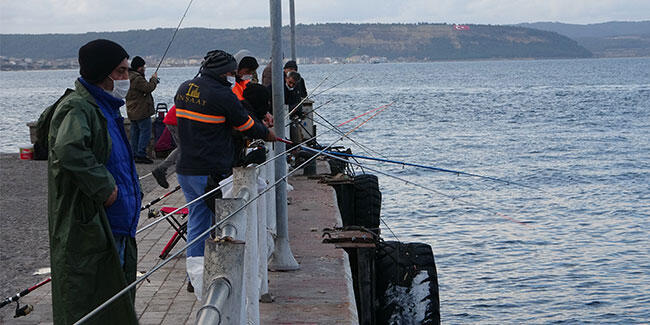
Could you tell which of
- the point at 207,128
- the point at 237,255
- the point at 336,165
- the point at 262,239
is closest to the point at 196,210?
the point at 207,128

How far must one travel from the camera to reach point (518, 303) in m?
12.6

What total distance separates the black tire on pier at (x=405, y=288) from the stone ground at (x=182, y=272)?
56 cm

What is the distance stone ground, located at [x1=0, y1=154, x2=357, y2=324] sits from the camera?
20.9 ft

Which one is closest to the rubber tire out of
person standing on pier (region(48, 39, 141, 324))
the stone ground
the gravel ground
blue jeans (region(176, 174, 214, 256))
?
the stone ground

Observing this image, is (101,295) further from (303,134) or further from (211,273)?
(303,134)

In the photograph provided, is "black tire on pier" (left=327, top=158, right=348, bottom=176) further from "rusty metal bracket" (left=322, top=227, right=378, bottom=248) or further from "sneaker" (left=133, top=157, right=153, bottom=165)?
"rusty metal bracket" (left=322, top=227, right=378, bottom=248)

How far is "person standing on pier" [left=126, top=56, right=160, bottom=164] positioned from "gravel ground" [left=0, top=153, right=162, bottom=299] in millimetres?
536

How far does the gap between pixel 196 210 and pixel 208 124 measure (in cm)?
65

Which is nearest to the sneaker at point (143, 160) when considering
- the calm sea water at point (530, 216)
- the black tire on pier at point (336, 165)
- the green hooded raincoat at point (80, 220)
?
the black tire on pier at point (336, 165)

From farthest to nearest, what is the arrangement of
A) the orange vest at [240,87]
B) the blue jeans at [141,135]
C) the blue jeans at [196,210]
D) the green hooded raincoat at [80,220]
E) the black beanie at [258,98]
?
the blue jeans at [141,135] → the orange vest at [240,87] → the black beanie at [258,98] → the blue jeans at [196,210] → the green hooded raincoat at [80,220]

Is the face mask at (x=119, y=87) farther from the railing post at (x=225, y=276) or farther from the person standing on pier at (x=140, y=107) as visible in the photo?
the person standing on pier at (x=140, y=107)

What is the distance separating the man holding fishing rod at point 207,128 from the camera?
645 centimetres

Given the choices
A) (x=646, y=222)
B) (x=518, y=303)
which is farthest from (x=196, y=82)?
(x=646, y=222)

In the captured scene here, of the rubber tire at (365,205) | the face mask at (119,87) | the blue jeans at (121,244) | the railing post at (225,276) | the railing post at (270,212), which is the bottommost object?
the rubber tire at (365,205)
